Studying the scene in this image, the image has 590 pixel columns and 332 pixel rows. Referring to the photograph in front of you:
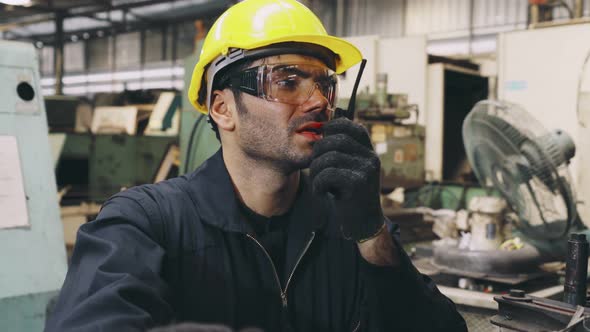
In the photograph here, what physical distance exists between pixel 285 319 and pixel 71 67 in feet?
44.5

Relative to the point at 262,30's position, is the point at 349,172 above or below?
below

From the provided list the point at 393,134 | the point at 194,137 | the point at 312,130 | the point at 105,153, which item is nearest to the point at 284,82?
the point at 312,130

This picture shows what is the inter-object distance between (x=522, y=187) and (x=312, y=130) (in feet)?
3.09

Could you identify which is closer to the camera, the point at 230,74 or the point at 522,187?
the point at 230,74

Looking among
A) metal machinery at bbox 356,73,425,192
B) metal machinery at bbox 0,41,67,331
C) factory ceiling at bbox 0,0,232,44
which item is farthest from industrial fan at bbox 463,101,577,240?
factory ceiling at bbox 0,0,232,44

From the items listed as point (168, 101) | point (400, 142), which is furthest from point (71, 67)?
point (400, 142)

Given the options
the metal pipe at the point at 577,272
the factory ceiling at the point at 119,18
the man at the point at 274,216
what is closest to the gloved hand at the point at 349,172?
the man at the point at 274,216

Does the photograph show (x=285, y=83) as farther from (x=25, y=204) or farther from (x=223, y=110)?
(x=25, y=204)

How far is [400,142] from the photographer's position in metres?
3.10

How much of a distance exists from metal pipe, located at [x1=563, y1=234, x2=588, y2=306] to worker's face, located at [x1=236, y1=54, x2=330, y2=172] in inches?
21.2

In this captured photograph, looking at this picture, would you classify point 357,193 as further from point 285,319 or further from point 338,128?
point 285,319

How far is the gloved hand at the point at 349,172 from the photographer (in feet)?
3.32

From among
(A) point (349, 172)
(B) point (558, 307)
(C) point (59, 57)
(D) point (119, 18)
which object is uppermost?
(D) point (119, 18)

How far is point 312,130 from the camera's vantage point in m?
1.19
